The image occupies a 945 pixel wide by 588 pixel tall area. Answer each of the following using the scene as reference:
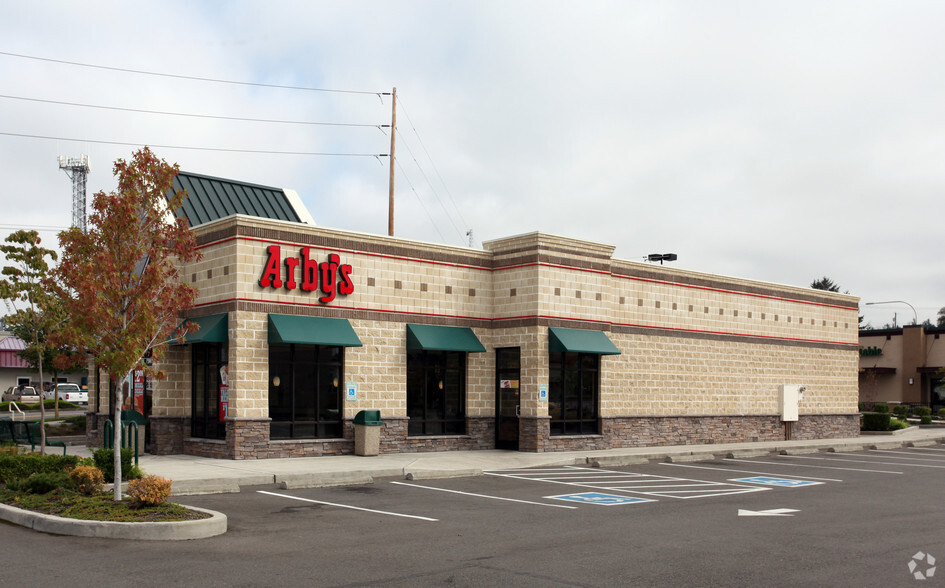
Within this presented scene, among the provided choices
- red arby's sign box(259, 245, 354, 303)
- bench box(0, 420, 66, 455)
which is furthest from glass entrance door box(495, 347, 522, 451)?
bench box(0, 420, 66, 455)

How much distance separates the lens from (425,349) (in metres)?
24.9

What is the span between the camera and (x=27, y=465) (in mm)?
16406

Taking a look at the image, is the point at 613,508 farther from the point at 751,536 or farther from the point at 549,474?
the point at 549,474

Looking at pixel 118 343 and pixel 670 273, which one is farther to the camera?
pixel 670 273

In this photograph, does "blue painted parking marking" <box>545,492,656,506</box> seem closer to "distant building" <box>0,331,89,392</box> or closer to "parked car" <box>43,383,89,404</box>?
"parked car" <box>43,383,89,404</box>

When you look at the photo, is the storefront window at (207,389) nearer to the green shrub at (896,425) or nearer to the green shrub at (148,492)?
the green shrub at (148,492)

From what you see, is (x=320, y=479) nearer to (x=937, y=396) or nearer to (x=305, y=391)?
(x=305, y=391)

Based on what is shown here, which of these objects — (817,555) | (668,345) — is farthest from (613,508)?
(668,345)

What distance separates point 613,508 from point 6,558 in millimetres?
9611

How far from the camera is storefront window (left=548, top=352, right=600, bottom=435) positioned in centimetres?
2644

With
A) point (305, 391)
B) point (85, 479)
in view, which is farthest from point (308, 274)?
point (85, 479)

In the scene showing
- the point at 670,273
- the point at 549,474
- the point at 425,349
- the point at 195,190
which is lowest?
the point at 549,474

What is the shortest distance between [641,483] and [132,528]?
38.9 ft

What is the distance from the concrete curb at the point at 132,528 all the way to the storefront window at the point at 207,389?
10646 mm
